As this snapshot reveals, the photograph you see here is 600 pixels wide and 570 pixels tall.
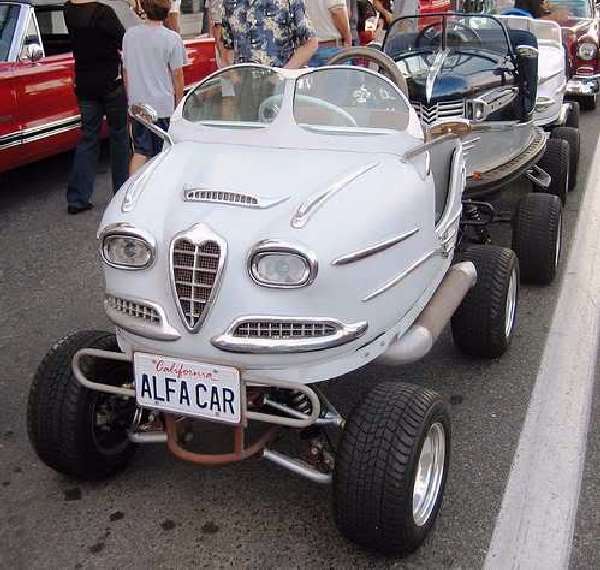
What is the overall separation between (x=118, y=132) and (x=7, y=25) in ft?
4.34

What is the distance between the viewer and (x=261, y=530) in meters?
2.86

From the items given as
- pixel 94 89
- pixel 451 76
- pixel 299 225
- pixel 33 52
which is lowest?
pixel 94 89

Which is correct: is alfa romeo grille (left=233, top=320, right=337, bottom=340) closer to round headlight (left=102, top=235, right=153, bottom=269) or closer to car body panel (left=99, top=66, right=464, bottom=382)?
car body panel (left=99, top=66, right=464, bottom=382)

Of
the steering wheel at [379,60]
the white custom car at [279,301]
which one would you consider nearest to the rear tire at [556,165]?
the steering wheel at [379,60]

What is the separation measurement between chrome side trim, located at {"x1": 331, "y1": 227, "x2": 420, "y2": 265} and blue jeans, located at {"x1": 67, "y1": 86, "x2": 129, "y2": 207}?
416cm

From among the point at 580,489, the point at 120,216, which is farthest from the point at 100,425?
the point at 580,489

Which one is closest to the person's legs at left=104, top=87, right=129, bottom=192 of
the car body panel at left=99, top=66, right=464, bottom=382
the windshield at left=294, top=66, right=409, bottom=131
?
the car body panel at left=99, top=66, right=464, bottom=382

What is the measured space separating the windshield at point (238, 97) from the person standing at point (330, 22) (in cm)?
386

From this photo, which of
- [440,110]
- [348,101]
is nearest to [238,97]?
[348,101]

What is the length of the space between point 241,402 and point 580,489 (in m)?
1.41

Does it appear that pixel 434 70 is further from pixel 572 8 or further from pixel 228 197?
pixel 572 8

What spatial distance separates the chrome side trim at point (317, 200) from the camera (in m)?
2.63

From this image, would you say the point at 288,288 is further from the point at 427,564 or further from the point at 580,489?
the point at 580,489

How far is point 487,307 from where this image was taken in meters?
3.76
